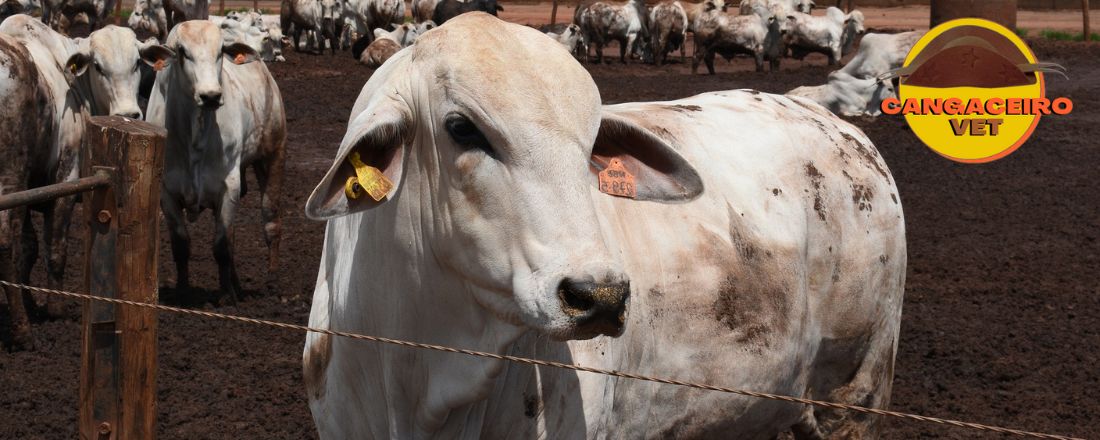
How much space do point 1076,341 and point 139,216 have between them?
5.66 meters

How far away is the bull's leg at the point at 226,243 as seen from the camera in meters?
8.07

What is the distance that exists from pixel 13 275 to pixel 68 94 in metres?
1.28

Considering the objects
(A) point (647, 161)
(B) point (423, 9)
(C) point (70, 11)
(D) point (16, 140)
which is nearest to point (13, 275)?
(D) point (16, 140)

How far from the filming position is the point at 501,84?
2740mm

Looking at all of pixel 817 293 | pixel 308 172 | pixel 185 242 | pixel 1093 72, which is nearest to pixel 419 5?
pixel 1093 72

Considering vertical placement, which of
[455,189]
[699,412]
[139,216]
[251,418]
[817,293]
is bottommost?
[251,418]

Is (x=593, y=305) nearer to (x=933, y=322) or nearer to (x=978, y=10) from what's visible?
(x=933, y=322)

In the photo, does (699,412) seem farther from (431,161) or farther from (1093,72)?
(1093,72)

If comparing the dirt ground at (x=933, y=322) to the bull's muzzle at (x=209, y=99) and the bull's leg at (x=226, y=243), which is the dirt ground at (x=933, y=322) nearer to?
the bull's leg at (x=226, y=243)

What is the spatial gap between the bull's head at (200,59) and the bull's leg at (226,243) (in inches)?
29.0

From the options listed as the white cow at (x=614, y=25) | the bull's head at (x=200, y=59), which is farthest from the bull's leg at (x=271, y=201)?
the white cow at (x=614, y=25)

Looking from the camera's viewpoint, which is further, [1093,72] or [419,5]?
[419,5]

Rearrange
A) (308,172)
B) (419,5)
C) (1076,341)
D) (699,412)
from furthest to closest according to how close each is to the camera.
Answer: (419,5) < (308,172) < (1076,341) < (699,412)

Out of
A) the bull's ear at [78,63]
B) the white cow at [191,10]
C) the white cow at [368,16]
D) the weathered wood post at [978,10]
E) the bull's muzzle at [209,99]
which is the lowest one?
the white cow at [368,16]
